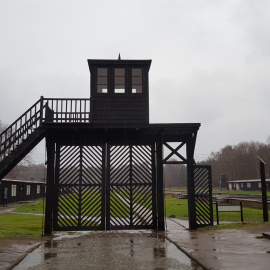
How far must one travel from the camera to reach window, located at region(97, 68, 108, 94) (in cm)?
1432

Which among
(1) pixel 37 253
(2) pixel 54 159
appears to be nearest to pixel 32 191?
(2) pixel 54 159

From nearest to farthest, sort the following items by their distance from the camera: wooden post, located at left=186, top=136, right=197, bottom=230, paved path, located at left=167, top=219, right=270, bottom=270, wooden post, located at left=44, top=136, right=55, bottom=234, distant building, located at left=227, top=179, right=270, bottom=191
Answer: paved path, located at left=167, top=219, right=270, bottom=270, wooden post, located at left=44, top=136, right=55, bottom=234, wooden post, located at left=186, top=136, right=197, bottom=230, distant building, located at left=227, top=179, right=270, bottom=191

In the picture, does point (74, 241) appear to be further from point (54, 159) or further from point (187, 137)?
point (187, 137)

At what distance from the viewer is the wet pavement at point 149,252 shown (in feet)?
24.2

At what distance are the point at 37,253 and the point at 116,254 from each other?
2366 mm

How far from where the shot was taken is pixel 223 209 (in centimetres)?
1473

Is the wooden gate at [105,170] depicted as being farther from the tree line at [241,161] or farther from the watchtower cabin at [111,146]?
the tree line at [241,161]

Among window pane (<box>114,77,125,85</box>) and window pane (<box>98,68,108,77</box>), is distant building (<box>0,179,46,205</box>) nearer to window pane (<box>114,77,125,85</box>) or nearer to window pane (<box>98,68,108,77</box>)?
window pane (<box>98,68,108,77</box>)

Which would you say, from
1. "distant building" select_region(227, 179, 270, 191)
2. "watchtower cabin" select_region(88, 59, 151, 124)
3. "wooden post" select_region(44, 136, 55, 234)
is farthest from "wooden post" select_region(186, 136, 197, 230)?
"distant building" select_region(227, 179, 270, 191)

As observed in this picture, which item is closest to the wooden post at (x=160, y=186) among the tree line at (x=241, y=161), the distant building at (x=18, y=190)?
the distant building at (x=18, y=190)

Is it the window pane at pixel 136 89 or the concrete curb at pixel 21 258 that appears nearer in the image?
the concrete curb at pixel 21 258

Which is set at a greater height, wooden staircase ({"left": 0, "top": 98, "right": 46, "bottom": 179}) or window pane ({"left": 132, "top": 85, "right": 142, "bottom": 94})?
window pane ({"left": 132, "top": 85, "right": 142, "bottom": 94})

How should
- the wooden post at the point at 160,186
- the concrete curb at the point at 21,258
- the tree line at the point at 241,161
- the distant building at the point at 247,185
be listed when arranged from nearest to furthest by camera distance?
the concrete curb at the point at 21,258 < the wooden post at the point at 160,186 < the distant building at the point at 247,185 < the tree line at the point at 241,161

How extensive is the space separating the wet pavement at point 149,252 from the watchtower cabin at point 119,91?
5.15 meters
